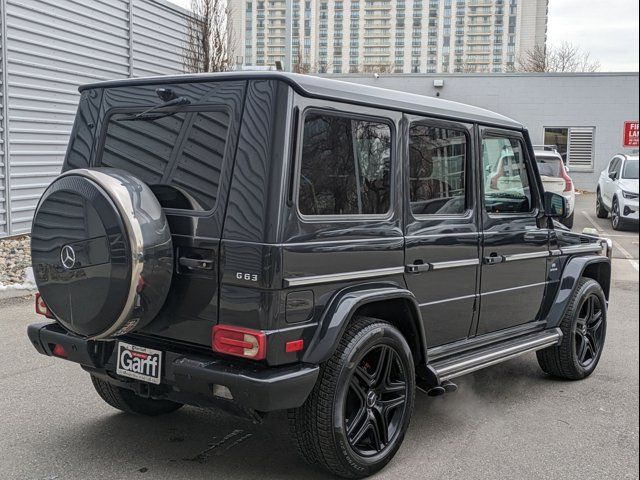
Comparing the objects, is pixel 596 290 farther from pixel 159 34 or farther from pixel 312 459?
pixel 159 34

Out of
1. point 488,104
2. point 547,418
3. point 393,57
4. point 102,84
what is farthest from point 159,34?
point 393,57

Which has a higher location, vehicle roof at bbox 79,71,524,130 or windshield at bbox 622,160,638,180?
vehicle roof at bbox 79,71,524,130

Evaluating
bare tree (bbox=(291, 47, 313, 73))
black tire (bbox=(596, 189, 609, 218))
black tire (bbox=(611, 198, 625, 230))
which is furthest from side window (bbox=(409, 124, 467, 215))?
bare tree (bbox=(291, 47, 313, 73))

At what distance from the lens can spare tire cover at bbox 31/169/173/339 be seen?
3.23 m

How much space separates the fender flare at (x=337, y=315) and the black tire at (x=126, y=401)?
153 cm

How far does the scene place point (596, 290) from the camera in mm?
5570

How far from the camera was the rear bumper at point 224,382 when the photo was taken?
10.4 ft

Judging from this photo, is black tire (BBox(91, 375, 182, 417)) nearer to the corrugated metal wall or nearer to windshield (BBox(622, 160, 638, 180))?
the corrugated metal wall

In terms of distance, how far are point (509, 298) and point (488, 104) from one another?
2314 centimetres

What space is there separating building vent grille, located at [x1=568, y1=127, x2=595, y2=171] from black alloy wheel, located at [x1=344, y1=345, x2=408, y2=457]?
24958mm

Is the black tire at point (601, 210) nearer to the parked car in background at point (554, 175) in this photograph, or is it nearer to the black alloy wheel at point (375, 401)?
the parked car in background at point (554, 175)

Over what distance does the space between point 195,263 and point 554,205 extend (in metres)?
2.93

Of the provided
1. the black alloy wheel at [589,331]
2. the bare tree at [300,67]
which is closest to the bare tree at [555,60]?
the bare tree at [300,67]

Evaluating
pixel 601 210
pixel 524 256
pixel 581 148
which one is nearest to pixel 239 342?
pixel 524 256
